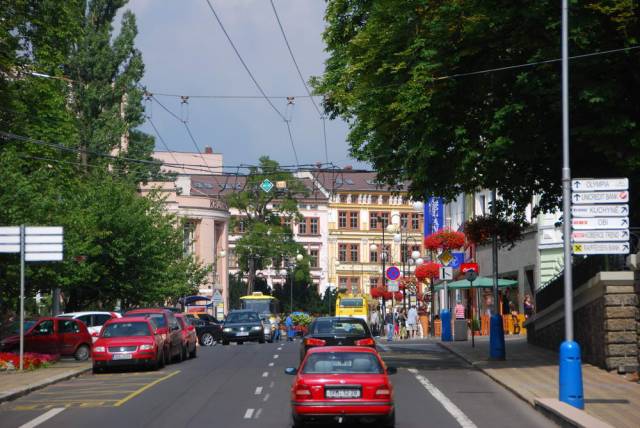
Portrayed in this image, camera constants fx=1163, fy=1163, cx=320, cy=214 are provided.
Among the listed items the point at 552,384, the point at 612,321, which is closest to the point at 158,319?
the point at 612,321

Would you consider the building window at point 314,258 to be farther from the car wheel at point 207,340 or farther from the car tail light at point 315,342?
the car tail light at point 315,342

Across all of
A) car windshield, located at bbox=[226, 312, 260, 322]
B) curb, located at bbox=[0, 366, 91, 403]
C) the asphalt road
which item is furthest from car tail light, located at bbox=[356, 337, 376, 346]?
car windshield, located at bbox=[226, 312, 260, 322]

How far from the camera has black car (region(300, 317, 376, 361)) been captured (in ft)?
85.6

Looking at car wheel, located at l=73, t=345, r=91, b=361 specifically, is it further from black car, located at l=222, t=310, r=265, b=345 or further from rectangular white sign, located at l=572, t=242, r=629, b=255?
rectangular white sign, located at l=572, t=242, r=629, b=255

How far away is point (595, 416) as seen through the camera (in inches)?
679

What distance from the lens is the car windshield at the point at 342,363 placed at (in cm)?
1655

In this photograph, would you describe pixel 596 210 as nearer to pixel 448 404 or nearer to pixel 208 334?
pixel 448 404

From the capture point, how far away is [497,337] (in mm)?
30812

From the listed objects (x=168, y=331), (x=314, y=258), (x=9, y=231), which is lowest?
(x=168, y=331)

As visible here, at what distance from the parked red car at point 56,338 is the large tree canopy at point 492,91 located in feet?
48.9

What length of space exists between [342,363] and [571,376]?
4.05 m

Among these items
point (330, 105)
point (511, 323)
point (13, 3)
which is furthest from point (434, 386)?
point (511, 323)

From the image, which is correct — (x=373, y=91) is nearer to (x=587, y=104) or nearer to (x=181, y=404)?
(x=587, y=104)

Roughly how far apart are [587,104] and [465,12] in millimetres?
3442
